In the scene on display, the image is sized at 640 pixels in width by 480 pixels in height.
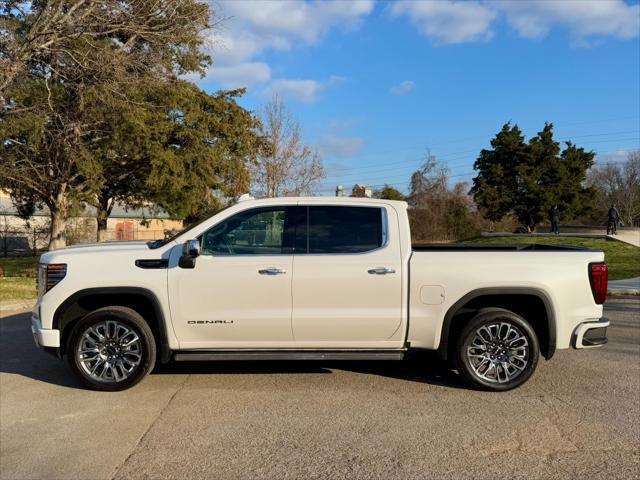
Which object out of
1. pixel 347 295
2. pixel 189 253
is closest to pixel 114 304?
pixel 189 253

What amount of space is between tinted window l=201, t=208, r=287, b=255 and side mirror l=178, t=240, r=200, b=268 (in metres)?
0.16

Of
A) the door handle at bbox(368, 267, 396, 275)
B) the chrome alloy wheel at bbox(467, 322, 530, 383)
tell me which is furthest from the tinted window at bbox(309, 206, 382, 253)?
the chrome alloy wheel at bbox(467, 322, 530, 383)

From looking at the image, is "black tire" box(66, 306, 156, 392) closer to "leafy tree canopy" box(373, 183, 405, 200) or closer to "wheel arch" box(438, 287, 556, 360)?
"wheel arch" box(438, 287, 556, 360)

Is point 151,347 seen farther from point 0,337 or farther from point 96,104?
point 96,104

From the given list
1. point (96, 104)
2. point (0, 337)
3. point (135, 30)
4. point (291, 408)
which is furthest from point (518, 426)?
point (96, 104)

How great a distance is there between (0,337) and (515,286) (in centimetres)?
721

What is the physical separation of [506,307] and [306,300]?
2106 millimetres

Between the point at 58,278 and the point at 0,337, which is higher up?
the point at 58,278

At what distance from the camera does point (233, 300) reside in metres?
5.17

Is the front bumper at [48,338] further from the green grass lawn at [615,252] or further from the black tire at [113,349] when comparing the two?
the green grass lawn at [615,252]

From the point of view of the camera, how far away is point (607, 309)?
10.6 meters

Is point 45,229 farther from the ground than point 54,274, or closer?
farther from the ground

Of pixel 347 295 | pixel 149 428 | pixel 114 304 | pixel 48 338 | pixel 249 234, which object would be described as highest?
pixel 249 234

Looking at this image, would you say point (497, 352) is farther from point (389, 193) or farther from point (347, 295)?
point (389, 193)
